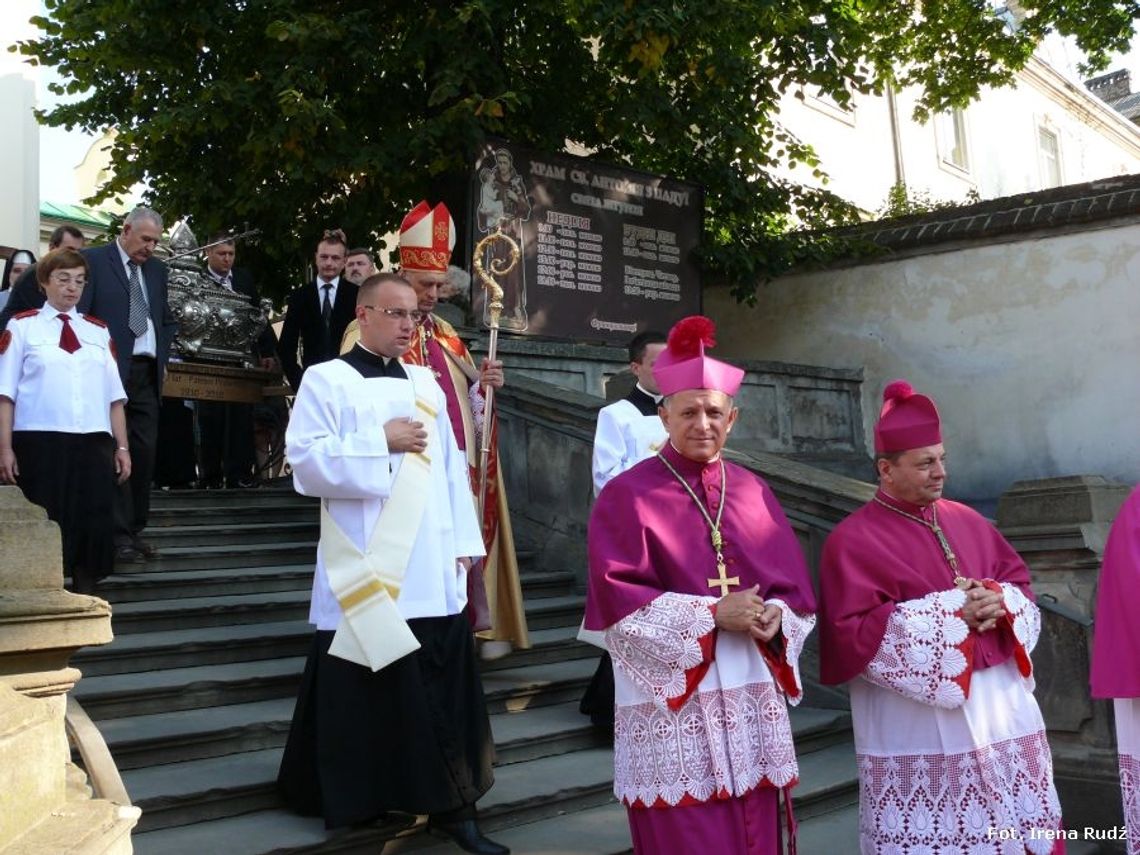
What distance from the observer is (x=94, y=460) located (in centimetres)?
584

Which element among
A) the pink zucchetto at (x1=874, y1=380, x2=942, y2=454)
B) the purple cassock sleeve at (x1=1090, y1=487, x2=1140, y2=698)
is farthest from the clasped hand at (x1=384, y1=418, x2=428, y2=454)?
the purple cassock sleeve at (x1=1090, y1=487, x2=1140, y2=698)

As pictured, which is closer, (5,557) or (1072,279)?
(5,557)

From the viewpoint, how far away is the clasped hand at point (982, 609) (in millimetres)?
3930

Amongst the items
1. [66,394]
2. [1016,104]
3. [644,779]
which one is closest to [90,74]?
[66,394]

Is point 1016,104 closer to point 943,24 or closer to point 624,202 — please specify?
point 943,24

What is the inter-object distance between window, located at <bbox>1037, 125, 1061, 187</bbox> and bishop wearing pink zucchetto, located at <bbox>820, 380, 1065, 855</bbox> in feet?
88.5

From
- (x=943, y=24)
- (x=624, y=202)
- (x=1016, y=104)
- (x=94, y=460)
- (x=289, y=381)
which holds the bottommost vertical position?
(x=94, y=460)

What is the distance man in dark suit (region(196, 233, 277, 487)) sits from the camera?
358 inches

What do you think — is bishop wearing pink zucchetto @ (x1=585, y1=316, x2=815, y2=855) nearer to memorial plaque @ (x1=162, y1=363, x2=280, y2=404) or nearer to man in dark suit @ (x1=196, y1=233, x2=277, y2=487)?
memorial plaque @ (x1=162, y1=363, x2=280, y2=404)

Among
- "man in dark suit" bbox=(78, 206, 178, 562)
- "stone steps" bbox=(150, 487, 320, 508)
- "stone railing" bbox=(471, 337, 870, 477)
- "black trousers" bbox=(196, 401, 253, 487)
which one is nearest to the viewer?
"man in dark suit" bbox=(78, 206, 178, 562)

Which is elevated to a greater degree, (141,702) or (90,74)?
(90,74)

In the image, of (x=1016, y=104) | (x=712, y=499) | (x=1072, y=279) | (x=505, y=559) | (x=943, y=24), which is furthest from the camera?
(x=1016, y=104)

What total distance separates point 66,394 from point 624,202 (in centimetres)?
708

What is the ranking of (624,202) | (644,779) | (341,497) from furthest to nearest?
(624,202) < (341,497) < (644,779)
